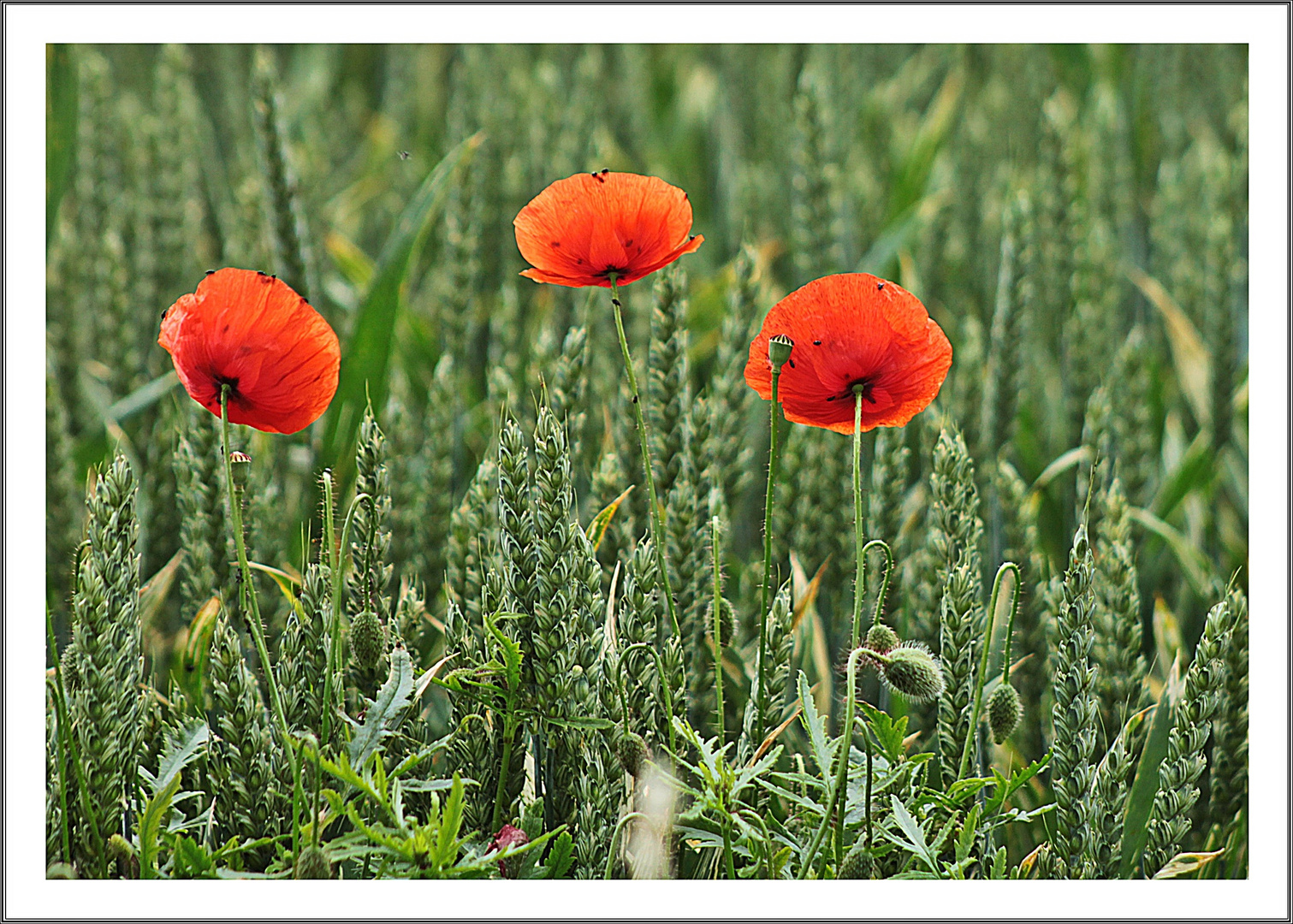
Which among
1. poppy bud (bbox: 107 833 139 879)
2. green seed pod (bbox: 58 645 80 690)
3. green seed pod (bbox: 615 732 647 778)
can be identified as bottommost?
poppy bud (bbox: 107 833 139 879)

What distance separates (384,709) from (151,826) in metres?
0.12

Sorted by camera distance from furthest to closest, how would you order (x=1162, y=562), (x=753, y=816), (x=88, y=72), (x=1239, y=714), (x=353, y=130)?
(x=353, y=130) → (x=88, y=72) → (x=1162, y=562) → (x=1239, y=714) → (x=753, y=816)

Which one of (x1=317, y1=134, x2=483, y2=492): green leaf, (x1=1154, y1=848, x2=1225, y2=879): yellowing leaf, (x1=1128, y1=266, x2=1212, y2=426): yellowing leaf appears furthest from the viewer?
(x1=1128, y1=266, x2=1212, y2=426): yellowing leaf

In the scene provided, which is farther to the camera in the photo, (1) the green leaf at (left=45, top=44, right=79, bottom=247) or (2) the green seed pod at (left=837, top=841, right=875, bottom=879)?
(1) the green leaf at (left=45, top=44, right=79, bottom=247)

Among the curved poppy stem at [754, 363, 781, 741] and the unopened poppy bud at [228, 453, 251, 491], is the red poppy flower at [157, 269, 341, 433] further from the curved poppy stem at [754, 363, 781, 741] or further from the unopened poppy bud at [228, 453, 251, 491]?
the curved poppy stem at [754, 363, 781, 741]

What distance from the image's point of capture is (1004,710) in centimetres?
57

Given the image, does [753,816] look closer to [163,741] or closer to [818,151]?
[163,741]

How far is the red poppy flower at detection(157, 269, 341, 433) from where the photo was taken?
1.63 ft

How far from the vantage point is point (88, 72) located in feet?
3.72

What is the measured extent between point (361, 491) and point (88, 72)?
2.71ft

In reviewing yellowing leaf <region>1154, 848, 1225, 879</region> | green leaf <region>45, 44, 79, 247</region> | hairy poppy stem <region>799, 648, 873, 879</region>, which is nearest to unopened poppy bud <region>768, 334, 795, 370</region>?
hairy poppy stem <region>799, 648, 873, 879</region>

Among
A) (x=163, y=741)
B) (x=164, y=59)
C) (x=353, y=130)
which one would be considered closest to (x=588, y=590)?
(x=163, y=741)

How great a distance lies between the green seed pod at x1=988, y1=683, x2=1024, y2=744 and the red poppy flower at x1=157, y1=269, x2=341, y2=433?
1.28ft
